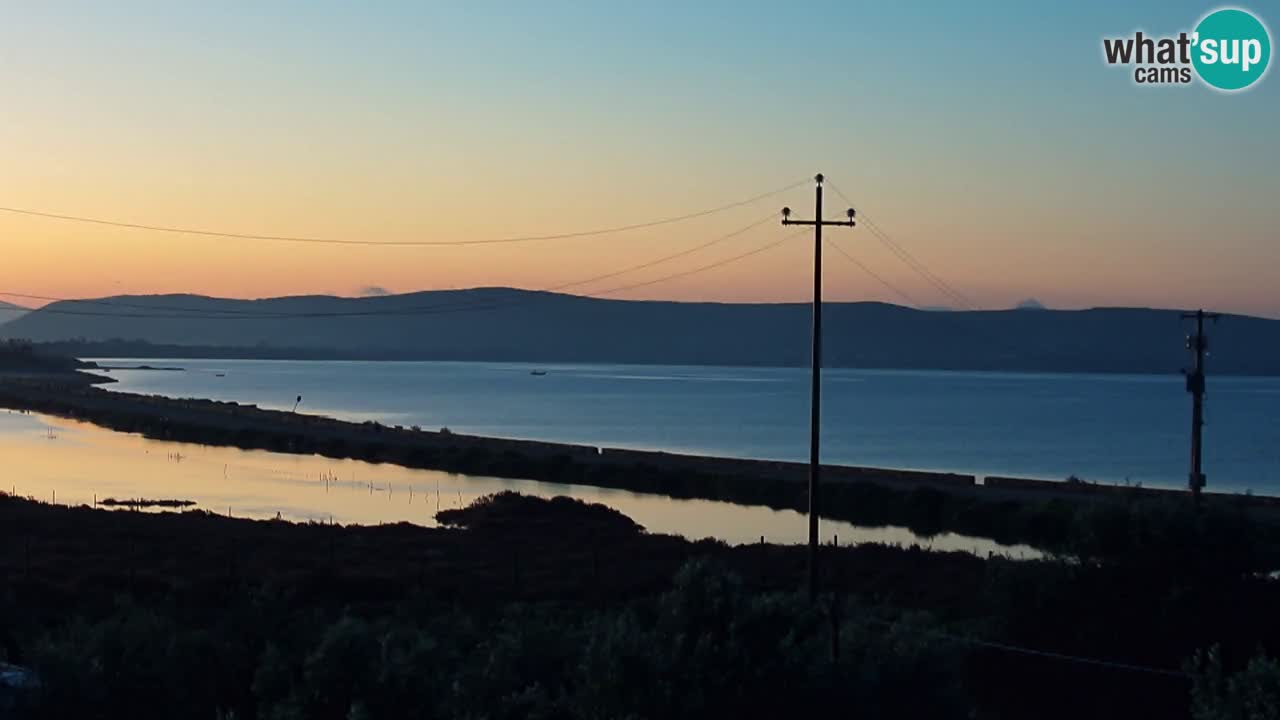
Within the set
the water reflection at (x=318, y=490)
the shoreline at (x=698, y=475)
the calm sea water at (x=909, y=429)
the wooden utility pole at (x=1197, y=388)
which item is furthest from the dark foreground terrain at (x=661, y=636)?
the calm sea water at (x=909, y=429)

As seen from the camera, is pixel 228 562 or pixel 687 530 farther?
pixel 687 530

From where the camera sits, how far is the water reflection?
52.5 metres

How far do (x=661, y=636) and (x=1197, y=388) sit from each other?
84.9ft

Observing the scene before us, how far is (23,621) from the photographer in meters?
22.9

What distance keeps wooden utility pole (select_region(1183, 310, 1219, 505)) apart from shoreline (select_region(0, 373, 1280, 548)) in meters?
1.89

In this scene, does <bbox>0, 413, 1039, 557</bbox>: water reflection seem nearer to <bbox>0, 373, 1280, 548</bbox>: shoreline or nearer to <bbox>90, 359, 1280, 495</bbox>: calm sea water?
<bbox>0, 373, 1280, 548</bbox>: shoreline

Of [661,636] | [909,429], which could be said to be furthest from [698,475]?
[909,429]

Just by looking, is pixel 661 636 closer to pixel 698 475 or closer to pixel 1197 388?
pixel 1197 388

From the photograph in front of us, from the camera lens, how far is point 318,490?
6444cm

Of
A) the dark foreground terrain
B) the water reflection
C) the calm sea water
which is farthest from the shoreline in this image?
the calm sea water

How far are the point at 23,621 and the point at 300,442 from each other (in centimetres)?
6858

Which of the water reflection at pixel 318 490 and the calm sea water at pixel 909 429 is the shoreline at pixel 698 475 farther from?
the calm sea water at pixel 909 429

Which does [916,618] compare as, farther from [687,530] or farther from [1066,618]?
[687,530]

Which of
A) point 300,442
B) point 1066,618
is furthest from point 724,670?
point 300,442
